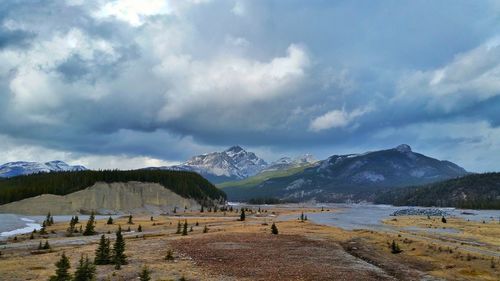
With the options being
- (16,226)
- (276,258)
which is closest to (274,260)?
(276,258)

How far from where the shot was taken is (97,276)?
41.2 metres

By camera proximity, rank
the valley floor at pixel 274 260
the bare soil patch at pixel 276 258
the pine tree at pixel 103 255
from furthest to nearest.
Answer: the pine tree at pixel 103 255
the bare soil patch at pixel 276 258
the valley floor at pixel 274 260

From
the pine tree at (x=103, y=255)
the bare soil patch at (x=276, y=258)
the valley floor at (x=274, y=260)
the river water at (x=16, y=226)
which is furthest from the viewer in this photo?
the river water at (x=16, y=226)

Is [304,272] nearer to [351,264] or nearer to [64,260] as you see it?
[351,264]

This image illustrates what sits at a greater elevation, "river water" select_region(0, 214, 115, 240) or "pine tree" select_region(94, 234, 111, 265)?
"pine tree" select_region(94, 234, 111, 265)

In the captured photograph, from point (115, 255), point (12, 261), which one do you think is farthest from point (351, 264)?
point (12, 261)

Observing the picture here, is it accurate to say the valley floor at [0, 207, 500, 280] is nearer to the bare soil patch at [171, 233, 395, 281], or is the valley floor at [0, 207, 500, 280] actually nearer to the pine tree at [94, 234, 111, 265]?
the bare soil patch at [171, 233, 395, 281]

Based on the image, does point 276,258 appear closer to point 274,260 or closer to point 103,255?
point 274,260

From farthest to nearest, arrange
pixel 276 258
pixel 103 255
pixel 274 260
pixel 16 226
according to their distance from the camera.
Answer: pixel 16 226 < pixel 276 258 < pixel 274 260 < pixel 103 255

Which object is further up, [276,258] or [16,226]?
[276,258]

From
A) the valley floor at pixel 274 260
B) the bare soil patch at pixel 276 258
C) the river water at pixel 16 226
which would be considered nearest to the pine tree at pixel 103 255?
the valley floor at pixel 274 260

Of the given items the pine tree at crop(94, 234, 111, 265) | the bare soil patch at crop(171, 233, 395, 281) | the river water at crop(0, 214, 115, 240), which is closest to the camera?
the bare soil patch at crop(171, 233, 395, 281)

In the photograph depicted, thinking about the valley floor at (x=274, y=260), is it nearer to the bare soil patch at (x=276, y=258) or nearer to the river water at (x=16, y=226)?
the bare soil patch at (x=276, y=258)

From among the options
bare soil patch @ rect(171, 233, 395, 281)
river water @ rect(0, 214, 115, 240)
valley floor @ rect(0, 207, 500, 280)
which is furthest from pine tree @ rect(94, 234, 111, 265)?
river water @ rect(0, 214, 115, 240)
